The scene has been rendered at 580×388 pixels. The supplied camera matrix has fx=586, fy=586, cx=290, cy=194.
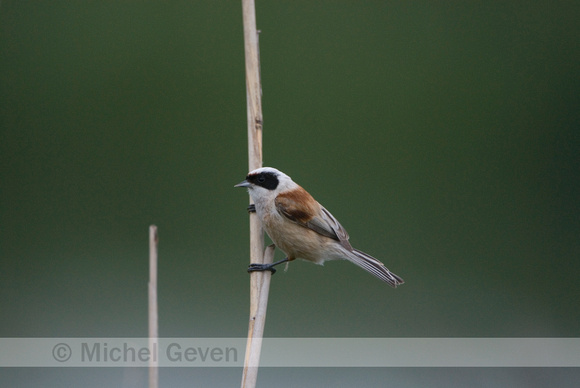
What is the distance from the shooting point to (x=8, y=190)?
2869 millimetres

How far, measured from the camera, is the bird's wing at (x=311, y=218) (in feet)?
6.22

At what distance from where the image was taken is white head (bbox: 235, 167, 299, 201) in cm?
184

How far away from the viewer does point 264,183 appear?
1.88 m

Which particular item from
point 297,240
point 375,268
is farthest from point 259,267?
point 375,268

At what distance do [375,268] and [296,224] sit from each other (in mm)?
288

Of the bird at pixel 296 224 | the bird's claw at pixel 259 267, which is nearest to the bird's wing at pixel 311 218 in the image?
the bird at pixel 296 224

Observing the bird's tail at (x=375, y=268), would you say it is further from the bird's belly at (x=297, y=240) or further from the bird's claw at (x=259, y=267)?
the bird's claw at (x=259, y=267)

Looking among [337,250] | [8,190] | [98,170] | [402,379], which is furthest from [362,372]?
[8,190]

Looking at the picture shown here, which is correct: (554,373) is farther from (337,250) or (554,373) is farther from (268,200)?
(268,200)

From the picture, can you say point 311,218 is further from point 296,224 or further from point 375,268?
point 375,268

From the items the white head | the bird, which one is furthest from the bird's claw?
the white head

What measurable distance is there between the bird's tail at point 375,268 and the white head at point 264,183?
32 centimetres

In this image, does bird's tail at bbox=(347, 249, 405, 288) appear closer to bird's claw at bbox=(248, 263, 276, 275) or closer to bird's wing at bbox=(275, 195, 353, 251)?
bird's wing at bbox=(275, 195, 353, 251)

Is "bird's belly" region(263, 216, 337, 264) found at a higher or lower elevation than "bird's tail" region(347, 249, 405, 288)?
higher
